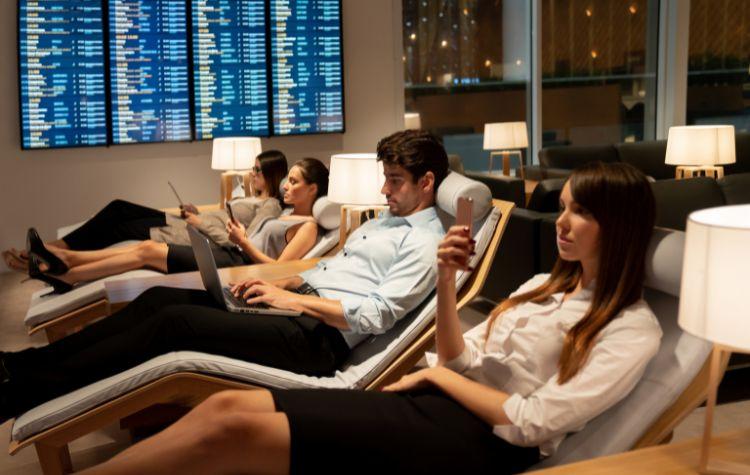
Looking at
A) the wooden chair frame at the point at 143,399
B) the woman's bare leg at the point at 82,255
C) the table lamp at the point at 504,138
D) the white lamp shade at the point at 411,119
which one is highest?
the white lamp shade at the point at 411,119

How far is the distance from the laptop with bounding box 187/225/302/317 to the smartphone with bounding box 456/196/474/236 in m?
1.04

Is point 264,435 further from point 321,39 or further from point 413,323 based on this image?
→ point 321,39

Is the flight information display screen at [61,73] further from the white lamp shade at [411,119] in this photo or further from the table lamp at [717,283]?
the table lamp at [717,283]

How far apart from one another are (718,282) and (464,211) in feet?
2.06

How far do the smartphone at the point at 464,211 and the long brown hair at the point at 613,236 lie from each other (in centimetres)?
25

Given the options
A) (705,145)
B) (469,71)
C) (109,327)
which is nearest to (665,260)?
(109,327)

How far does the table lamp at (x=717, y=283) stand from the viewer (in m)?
1.48

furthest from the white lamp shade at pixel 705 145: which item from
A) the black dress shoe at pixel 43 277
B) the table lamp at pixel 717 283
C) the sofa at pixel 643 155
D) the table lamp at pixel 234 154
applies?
the table lamp at pixel 717 283

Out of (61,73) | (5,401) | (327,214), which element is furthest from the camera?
(61,73)

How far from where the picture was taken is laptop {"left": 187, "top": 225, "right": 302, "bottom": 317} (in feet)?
9.57

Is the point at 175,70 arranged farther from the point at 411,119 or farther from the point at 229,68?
the point at 411,119

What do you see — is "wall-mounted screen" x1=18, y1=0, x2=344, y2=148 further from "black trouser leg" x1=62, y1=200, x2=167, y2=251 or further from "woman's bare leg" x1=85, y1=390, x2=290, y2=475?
"woman's bare leg" x1=85, y1=390, x2=290, y2=475

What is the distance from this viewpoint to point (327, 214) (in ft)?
14.3

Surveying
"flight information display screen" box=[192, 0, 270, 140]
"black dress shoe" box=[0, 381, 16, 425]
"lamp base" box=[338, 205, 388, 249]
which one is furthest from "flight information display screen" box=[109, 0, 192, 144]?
"black dress shoe" box=[0, 381, 16, 425]
